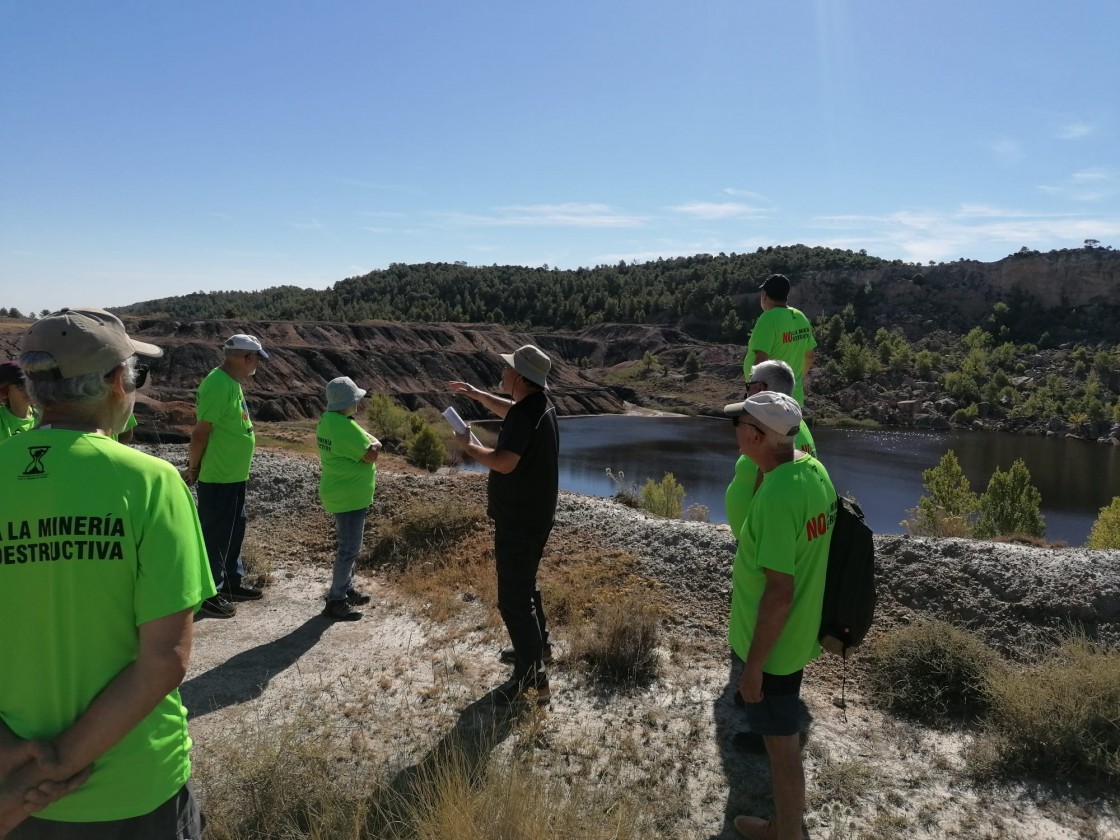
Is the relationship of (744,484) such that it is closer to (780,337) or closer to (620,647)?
(780,337)

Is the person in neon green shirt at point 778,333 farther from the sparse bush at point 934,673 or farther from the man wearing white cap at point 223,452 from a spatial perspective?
the man wearing white cap at point 223,452

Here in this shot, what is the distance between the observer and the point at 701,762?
343 centimetres

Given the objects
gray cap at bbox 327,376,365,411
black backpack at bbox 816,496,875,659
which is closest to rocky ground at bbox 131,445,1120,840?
black backpack at bbox 816,496,875,659

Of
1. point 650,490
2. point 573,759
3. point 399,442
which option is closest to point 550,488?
point 573,759

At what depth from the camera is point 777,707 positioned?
8.79 feet

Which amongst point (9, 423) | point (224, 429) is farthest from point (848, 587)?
point (9, 423)

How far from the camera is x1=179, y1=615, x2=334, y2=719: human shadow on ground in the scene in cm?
400

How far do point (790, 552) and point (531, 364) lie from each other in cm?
173

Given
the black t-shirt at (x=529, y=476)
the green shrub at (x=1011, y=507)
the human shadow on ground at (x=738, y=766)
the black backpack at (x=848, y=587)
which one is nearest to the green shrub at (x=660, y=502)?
the human shadow on ground at (x=738, y=766)

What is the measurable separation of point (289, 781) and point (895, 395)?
74.6 metres

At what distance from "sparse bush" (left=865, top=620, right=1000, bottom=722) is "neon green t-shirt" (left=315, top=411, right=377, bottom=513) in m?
3.64

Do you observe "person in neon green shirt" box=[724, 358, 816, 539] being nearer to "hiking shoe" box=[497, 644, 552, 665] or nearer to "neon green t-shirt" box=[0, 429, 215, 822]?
"hiking shoe" box=[497, 644, 552, 665]

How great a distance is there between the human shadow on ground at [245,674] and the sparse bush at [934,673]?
3.64 metres

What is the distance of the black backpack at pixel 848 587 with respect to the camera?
2.76 meters
